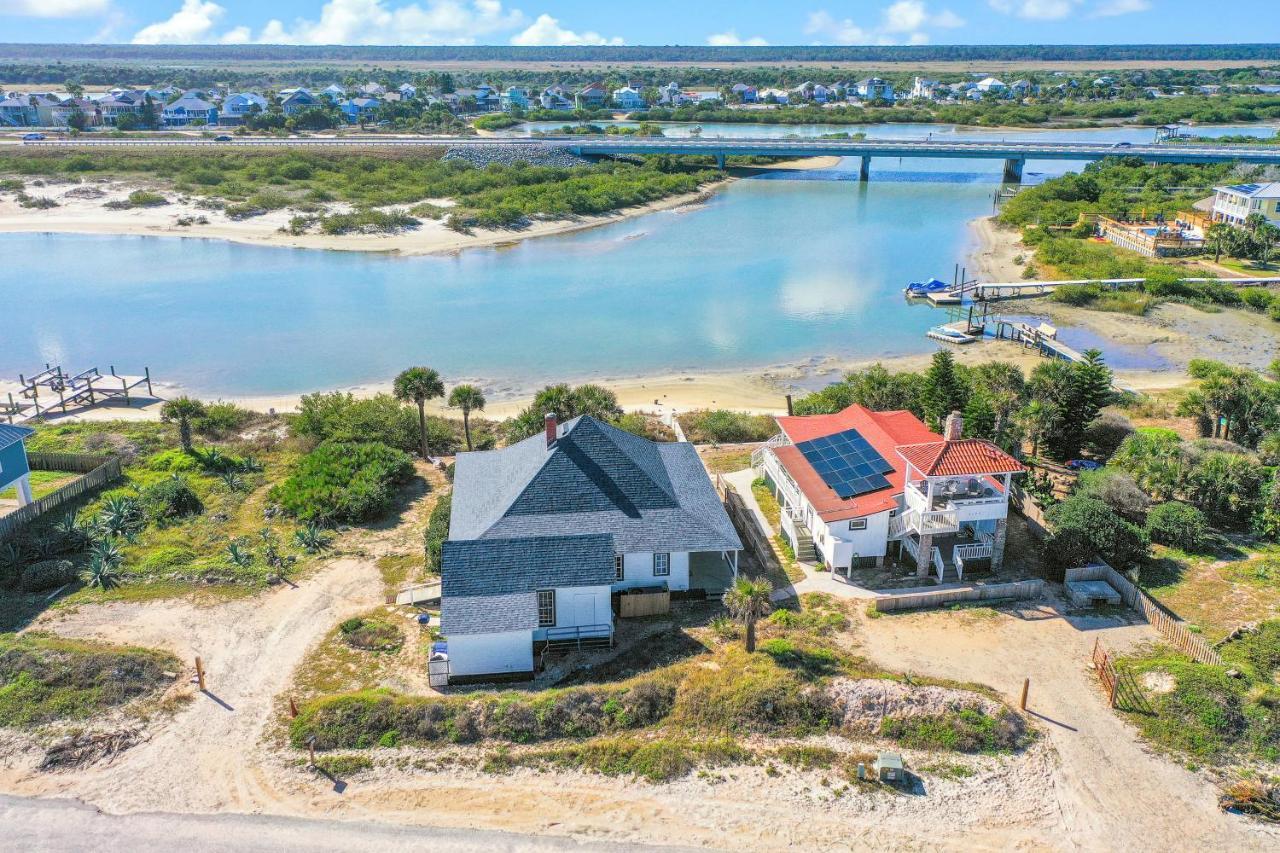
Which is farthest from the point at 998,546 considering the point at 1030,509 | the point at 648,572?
the point at 648,572

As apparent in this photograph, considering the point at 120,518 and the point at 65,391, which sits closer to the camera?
the point at 120,518

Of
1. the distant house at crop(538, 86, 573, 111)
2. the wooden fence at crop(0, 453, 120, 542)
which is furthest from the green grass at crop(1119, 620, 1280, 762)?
the distant house at crop(538, 86, 573, 111)

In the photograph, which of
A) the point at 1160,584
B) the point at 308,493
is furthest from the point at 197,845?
the point at 1160,584

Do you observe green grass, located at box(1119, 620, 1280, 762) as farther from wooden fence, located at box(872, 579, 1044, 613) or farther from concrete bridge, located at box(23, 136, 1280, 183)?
concrete bridge, located at box(23, 136, 1280, 183)

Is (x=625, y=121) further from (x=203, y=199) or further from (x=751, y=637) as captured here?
(x=751, y=637)

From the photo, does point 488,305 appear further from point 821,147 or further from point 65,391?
point 821,147
